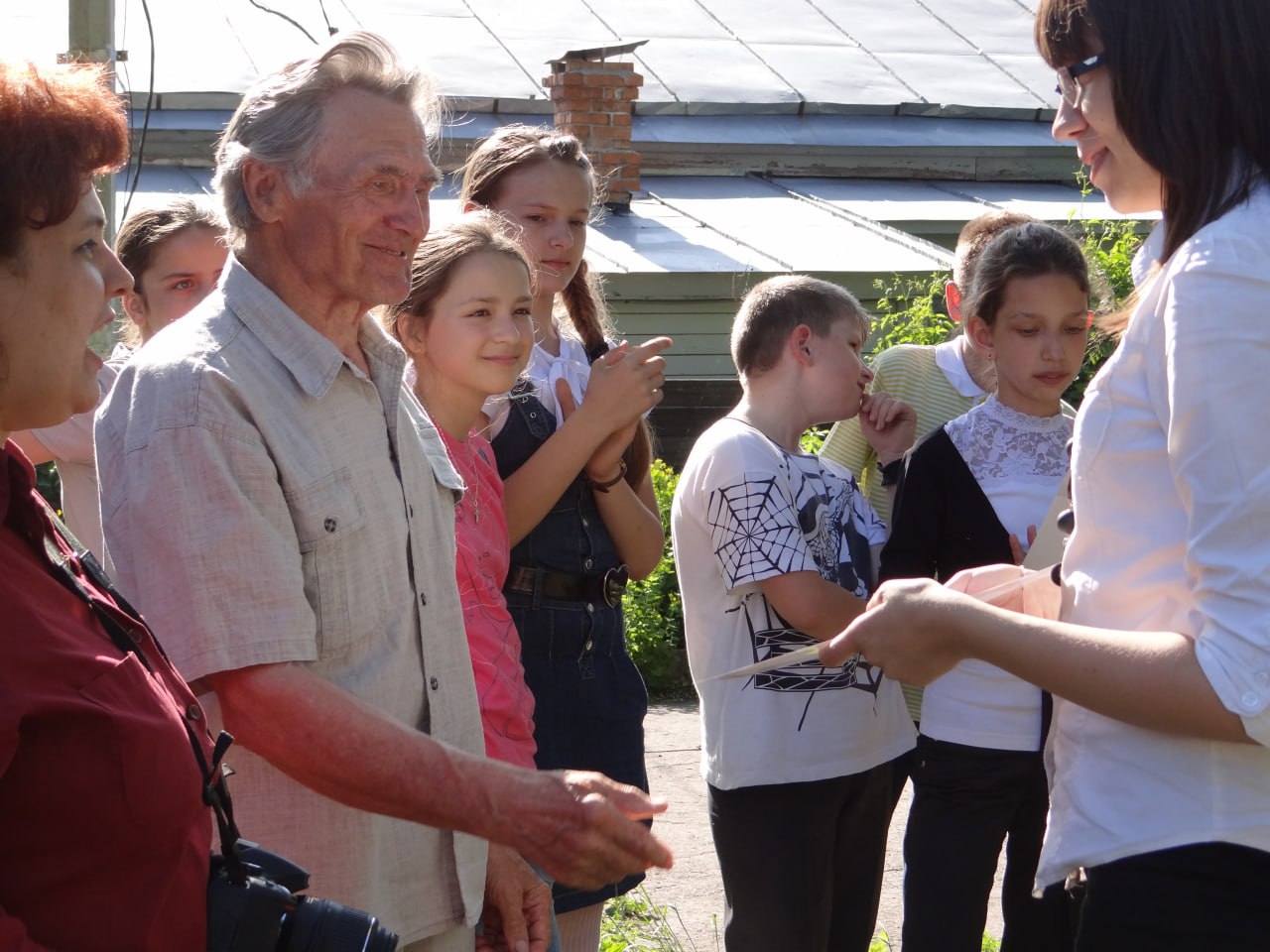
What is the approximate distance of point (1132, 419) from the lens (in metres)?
1.88

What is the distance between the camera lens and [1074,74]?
6.56 ft

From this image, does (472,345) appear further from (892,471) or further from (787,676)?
(892,471)

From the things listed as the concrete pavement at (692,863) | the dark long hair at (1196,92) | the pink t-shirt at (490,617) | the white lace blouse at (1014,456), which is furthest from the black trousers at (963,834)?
the dark long hair at (1196,92)

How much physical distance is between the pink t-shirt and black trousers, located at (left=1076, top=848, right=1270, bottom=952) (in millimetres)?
1288

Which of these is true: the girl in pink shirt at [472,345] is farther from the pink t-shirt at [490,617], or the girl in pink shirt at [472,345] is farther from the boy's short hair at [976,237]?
the boy's short hair at [976,237]

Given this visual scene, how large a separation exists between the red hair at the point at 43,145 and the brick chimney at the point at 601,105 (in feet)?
33.9

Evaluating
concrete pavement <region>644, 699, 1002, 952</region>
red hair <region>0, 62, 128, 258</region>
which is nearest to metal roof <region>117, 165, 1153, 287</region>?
concrete pavement <region>644, 699, 1002, 952</region>

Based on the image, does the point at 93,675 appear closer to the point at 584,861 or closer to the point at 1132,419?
the point at 584,861

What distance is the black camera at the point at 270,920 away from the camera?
1.61 meters

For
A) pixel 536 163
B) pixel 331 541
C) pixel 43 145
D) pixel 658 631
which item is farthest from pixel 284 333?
pixel 658 631

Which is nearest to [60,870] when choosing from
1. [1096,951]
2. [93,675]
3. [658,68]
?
[93,675]

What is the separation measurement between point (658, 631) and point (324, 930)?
649 centimetres

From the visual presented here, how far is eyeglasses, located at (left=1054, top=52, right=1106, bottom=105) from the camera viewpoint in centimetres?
195

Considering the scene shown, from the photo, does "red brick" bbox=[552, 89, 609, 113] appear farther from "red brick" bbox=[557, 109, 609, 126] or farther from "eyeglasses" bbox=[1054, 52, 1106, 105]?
"eyeglasses" bbox=[1054, 52, 1106, 105]
